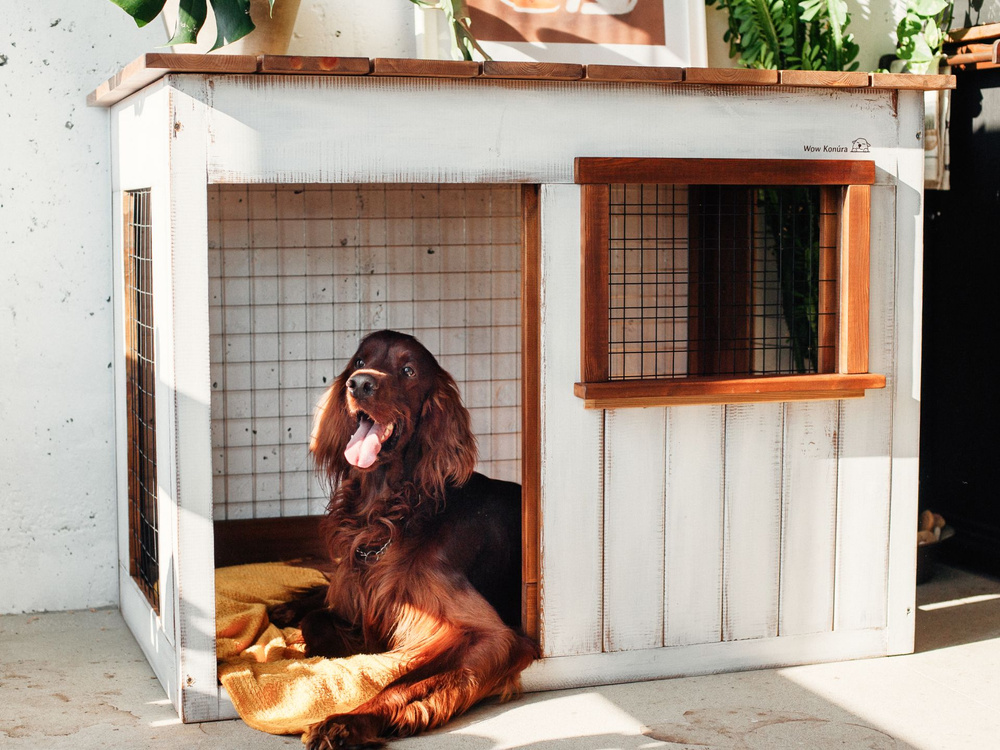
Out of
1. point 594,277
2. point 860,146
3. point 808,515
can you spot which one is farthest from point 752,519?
point 860,146

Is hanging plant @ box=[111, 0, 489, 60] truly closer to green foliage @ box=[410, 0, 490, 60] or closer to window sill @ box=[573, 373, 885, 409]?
green foliage @ box=[410, 0, 490, 60]

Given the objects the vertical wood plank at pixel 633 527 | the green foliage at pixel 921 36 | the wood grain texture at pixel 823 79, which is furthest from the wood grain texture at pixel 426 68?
the green foliage at pixel 921 36

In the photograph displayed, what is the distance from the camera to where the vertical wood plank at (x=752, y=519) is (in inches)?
125

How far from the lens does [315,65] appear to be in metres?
2.78

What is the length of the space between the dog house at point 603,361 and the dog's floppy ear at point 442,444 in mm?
189

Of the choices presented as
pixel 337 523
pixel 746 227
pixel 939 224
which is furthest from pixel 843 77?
pixel 337 523

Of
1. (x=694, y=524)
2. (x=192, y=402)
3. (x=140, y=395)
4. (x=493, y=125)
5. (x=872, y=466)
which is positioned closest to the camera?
(x=192, y=402)

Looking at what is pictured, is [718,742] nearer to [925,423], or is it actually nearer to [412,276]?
[412,276]

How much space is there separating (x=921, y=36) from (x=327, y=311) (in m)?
2.23

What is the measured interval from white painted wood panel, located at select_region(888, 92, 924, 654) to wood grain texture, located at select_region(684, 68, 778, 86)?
0.43 metres

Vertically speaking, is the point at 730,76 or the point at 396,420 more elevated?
the point at 730,76

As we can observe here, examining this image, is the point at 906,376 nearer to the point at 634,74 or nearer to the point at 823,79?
the point at 823,79

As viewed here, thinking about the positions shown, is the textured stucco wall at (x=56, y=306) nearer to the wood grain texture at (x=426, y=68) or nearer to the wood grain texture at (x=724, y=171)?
the wood grain texture at (x=426, y=68)

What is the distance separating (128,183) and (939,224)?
9.28ft
